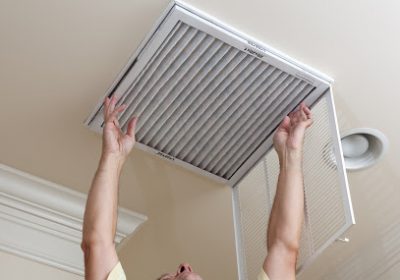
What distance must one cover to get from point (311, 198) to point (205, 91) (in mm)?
348

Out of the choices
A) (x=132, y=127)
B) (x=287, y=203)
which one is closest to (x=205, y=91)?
(x=132, y=127)

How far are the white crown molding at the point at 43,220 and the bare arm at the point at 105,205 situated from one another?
0.40 metres

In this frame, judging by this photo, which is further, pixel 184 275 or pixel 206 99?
pixel 206 99

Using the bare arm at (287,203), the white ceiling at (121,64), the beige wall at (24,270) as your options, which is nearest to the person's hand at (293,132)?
the bare arm at (287,203)

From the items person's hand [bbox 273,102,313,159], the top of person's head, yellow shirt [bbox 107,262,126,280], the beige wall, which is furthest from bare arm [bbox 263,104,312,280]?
the beige wall

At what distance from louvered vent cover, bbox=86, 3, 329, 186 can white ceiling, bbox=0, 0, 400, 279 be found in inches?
1.4

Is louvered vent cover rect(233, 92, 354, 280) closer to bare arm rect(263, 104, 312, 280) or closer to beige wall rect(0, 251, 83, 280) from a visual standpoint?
bare arm rect(263, 104, 312, 280)

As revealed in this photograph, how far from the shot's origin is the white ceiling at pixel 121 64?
57.2 inches

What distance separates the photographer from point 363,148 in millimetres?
1700

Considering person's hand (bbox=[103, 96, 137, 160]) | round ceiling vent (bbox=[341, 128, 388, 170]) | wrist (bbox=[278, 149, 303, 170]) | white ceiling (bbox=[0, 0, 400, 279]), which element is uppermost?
white ceiling (bbox=[0, 0, 400, 279])

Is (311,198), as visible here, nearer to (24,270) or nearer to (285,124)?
(285,124)

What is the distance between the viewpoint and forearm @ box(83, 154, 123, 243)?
4.38 ft

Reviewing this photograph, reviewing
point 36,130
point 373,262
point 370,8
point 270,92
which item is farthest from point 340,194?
point 36,130

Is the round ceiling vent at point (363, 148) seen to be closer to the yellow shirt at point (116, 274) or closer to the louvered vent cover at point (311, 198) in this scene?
the louvered vent cover at point (311, 198)
